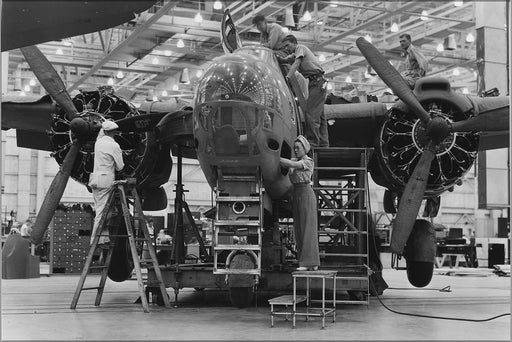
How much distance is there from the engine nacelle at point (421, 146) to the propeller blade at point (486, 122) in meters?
0.39

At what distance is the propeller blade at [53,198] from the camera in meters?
11.2

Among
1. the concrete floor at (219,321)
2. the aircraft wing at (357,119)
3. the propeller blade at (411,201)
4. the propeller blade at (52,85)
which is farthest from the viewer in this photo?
the aircraft wing at (357,119)

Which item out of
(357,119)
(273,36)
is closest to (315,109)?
(273,36)

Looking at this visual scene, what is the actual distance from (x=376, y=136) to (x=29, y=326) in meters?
7.19

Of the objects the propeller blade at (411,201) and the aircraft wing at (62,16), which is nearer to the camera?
the aircraft wing at (62,16)

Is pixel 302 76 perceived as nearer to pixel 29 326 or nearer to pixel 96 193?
pixel 96 193

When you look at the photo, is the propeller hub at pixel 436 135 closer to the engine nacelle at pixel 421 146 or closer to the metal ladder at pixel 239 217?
the engine nacelle at pixel 421 146

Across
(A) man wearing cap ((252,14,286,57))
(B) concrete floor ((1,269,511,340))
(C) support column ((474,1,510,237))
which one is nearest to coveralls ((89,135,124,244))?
(B) concrete floor ((1,269,511,340))

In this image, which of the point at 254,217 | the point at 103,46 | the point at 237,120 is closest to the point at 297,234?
the point at 254,217

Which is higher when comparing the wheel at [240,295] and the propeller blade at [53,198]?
the propeller blade at [53,198]

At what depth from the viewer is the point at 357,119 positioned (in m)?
12.2

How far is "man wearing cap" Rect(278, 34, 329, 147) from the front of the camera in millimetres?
A: 10242

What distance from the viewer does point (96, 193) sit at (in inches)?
394

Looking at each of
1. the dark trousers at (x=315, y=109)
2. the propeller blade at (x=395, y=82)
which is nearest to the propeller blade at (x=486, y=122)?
the propeller blade at (x=395, y=82)
